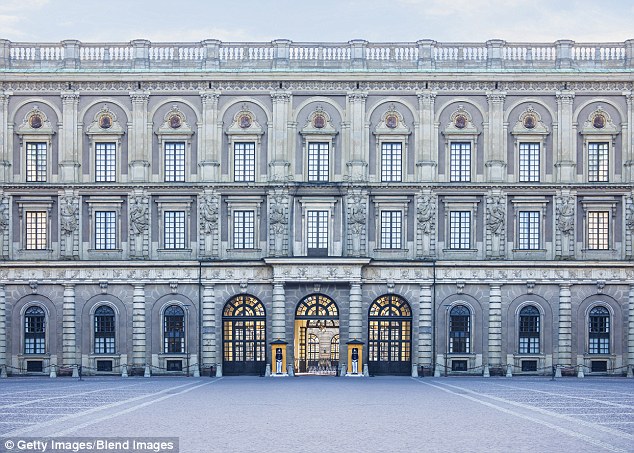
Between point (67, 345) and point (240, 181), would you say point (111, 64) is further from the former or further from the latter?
point (67, 345)

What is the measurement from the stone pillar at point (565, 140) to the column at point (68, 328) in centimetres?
2940

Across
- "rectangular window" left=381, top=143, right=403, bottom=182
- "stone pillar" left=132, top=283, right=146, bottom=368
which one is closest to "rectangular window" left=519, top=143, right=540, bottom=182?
"rectangular window" left=381, top=143, right=403, bottom=182

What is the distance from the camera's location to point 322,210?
6259 cm

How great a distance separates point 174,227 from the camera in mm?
62844

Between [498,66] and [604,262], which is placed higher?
[498,66]

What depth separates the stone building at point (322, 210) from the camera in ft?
204

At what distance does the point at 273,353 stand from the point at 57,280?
1342 centimetres

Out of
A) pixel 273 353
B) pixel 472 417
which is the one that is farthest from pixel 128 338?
pixel 472 417

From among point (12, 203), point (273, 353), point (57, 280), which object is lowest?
point (273, 353)

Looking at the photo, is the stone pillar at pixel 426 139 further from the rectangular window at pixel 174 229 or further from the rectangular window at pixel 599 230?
the rectangular window at pixel 174 229

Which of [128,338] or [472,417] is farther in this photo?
[128,338]

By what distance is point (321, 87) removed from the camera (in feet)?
206

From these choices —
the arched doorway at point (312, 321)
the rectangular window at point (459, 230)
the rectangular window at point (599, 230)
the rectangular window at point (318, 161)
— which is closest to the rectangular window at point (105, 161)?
the rectangular window at point (318, 161)

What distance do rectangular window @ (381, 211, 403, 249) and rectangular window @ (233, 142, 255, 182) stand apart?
8.24 meters
